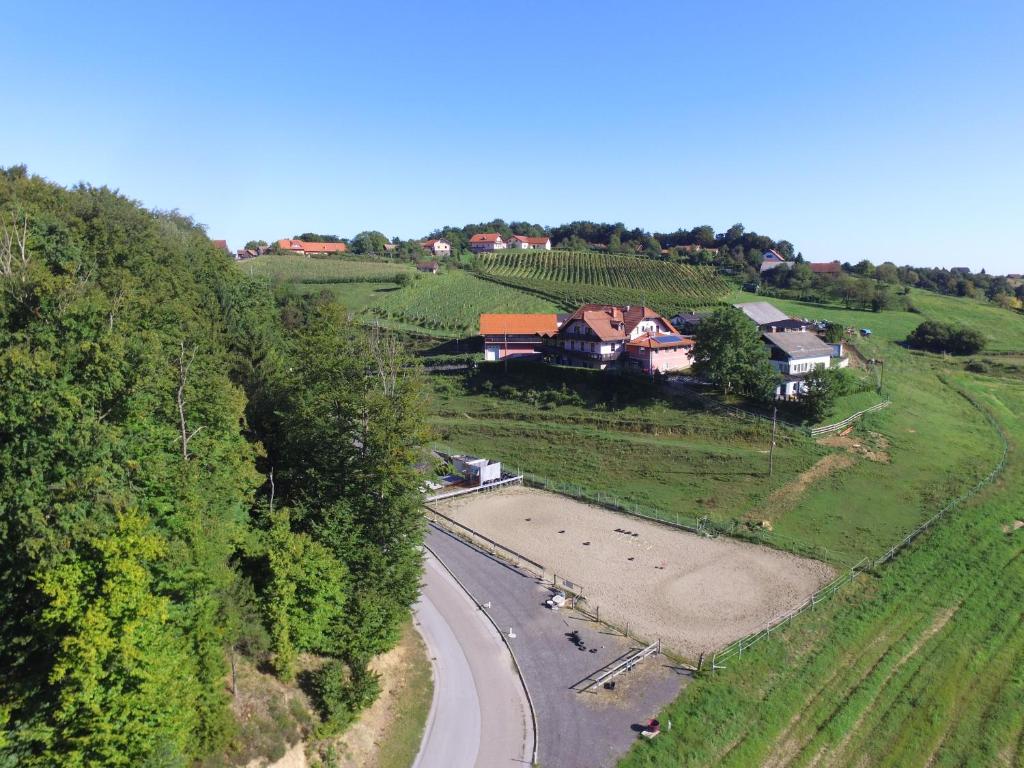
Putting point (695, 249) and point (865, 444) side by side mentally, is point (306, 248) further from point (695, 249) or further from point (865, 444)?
point (865, 444)

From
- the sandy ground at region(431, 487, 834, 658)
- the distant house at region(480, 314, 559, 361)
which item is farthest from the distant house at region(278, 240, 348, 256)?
the sandy ground at region(431, 487, 834, 658)

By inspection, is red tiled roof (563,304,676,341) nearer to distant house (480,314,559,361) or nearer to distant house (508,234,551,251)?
distant house (480,314,559,361)

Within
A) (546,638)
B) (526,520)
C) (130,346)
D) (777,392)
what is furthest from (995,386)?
(130,346)

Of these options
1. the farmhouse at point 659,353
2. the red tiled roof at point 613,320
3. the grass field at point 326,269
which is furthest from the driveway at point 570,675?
the grass field at point 326,269

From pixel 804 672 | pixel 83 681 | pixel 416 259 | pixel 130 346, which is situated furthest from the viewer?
pixel 416 259

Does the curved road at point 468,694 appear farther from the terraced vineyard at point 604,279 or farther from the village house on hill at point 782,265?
the village house on hill at point 782,265

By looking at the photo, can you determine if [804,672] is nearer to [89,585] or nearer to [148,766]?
[148,766]

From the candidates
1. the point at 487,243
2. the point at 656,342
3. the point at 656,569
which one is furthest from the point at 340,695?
the point at 487,243
